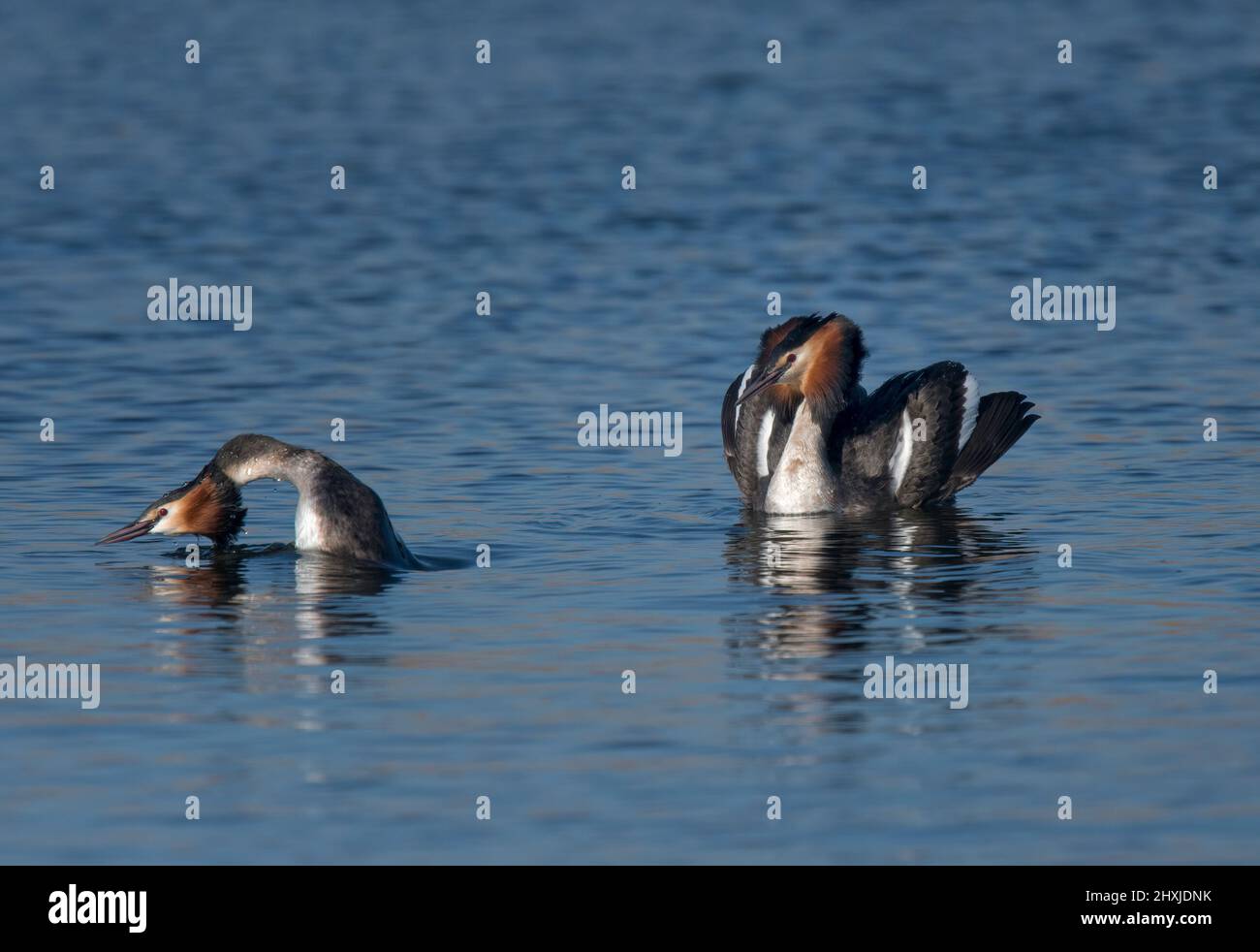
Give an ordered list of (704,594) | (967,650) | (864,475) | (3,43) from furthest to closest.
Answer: (3,43) → (864,475) → (704,594) → (967,650)

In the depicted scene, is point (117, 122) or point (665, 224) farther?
point (117, 122)

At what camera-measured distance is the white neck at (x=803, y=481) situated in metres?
16.3

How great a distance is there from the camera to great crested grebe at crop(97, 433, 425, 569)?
14.1 metres

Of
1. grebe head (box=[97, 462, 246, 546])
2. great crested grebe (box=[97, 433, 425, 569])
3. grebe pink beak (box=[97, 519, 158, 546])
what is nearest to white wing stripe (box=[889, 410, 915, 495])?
great crested grebe (box=[97, 433, 425, 569])

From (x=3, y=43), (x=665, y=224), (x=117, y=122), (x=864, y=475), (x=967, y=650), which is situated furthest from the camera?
(x=3, y=43)

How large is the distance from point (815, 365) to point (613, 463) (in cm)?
177

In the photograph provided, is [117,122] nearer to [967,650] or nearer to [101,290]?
[101,290]

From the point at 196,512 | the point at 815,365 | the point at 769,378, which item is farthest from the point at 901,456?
the point at 196,512

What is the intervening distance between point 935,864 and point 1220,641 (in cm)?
371

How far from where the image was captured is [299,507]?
14.3m

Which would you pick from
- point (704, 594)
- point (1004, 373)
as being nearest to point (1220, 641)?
point (704, 594)

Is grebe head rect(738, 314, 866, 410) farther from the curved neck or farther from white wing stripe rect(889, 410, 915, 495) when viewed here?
the curved neck

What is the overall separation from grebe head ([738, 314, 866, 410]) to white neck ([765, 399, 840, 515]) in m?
0.55

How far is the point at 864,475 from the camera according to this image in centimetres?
1655
